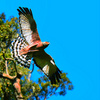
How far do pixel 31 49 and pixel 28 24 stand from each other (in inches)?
33.0

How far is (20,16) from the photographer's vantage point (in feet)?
26.9

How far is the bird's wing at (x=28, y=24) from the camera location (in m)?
8.15

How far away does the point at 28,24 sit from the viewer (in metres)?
8.21

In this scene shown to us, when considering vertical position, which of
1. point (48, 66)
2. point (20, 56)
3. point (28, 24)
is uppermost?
point (28, 24)

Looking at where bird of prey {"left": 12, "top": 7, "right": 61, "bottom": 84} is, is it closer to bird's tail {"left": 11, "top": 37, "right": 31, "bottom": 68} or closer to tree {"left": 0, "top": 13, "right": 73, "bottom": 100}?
bird's tail {"left": 11, "top": 37, "right": 31, "bottom": 68}

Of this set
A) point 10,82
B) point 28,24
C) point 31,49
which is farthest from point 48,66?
point 10,82

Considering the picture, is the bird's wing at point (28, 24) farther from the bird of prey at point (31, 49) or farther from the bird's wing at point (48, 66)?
the bird's wing at point (48, 66)

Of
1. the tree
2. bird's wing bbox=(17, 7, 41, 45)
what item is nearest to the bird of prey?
bird's wing bbox=(17, 7, 41, 45)

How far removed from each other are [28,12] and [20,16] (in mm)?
298

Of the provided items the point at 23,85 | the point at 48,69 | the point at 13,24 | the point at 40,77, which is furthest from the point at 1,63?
the point at 48,69

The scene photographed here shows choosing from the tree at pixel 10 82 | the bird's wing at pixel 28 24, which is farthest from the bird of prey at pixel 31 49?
the tree at pixel 10 82

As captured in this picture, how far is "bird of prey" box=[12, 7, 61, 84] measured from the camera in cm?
810

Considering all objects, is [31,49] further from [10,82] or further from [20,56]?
[10,82]

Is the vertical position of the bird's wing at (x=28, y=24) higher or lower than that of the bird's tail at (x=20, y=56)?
higher
